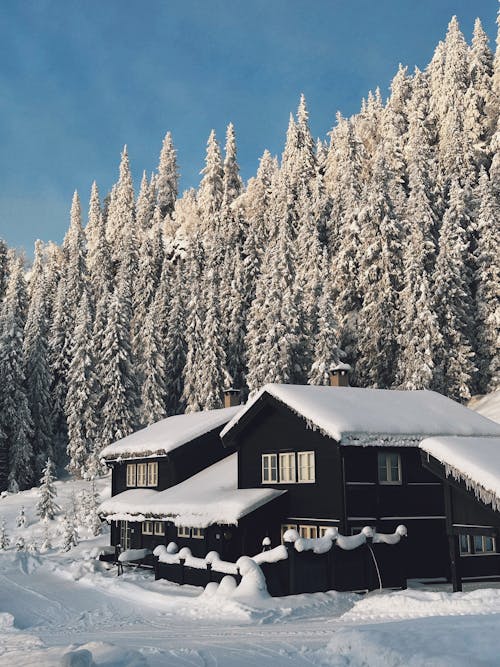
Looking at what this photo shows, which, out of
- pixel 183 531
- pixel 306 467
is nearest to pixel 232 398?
pixel 183 531

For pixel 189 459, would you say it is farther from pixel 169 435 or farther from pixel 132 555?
pixel 132 555

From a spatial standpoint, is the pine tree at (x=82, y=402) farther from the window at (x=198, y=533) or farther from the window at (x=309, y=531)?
the window at (x=309, y=531)

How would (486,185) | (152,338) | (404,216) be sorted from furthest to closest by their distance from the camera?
(152,338) → (404,216) → (486,185)

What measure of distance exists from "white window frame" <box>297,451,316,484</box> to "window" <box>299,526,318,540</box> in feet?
5.92

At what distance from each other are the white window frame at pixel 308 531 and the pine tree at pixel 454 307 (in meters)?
26.7

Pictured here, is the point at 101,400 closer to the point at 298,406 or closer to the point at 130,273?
the point at 130,273

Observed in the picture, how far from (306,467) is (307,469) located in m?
0.10

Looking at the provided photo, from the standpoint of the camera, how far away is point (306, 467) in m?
27.0

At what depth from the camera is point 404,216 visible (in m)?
64.3

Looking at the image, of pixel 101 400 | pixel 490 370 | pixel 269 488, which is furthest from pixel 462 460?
pixel 101 400

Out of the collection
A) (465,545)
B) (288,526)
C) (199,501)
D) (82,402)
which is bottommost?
(465,545)

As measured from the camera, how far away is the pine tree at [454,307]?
50.8m

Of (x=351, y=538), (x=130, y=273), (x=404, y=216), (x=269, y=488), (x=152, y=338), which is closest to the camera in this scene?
(x=351, y=538)

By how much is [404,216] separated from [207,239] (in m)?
33.1
